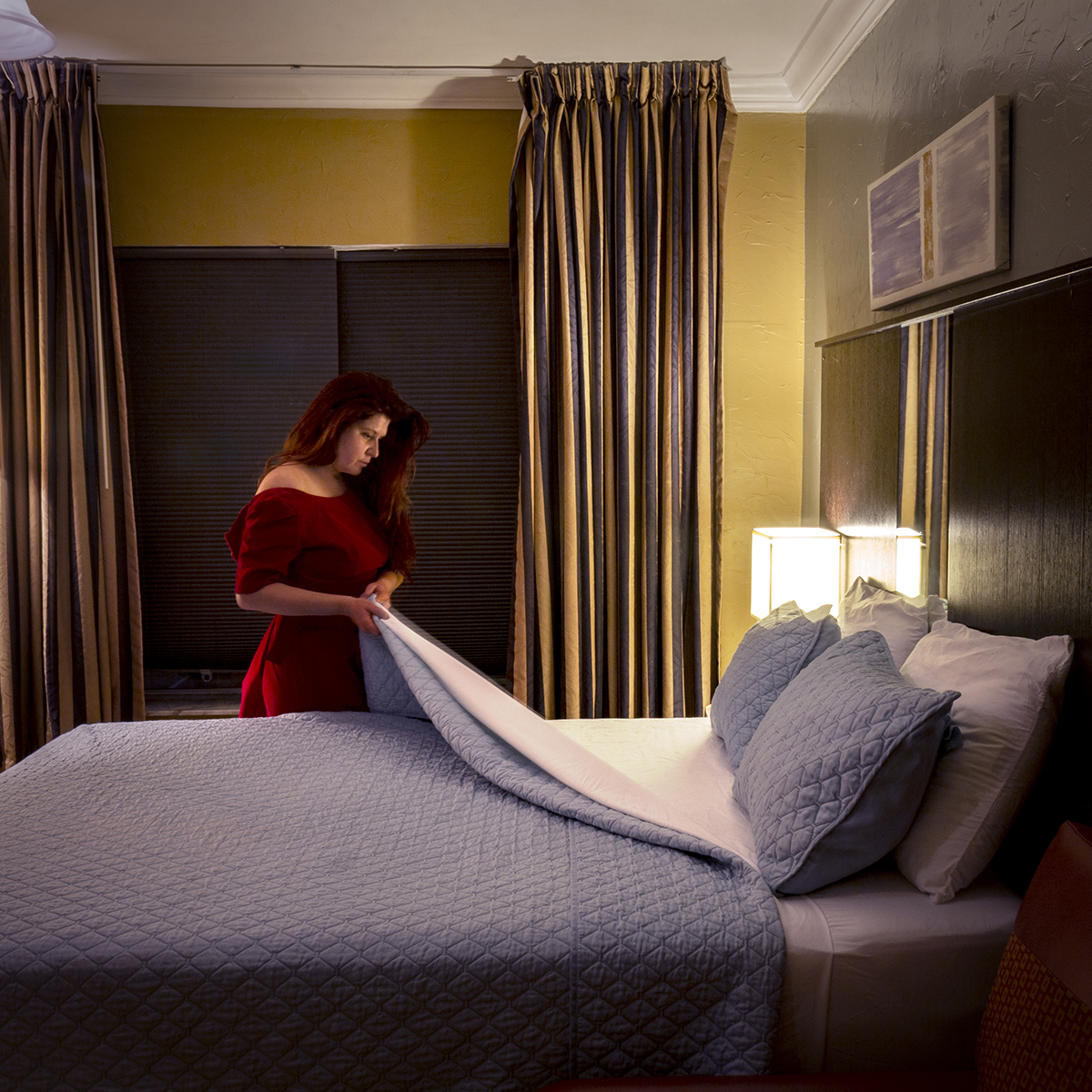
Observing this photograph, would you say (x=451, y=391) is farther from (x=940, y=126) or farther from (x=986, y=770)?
(x=986, y=770)

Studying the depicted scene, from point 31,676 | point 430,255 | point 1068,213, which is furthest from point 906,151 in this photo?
point 31,676

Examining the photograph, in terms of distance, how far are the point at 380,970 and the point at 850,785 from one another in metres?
0.76

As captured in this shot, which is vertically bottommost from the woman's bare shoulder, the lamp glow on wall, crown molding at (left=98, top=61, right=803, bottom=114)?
the woman's bare shoulder

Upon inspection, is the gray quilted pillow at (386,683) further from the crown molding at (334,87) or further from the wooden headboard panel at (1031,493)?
the crown molding at (334,87)

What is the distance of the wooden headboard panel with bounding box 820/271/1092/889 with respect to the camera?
4.56ft

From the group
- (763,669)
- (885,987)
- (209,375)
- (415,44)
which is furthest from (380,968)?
(415,44)

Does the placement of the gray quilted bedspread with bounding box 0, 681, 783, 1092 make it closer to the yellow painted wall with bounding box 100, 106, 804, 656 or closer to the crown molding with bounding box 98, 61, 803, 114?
the yellow painted wall with bounding box 100, 106, 804, 656

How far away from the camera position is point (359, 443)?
2381 millimetres

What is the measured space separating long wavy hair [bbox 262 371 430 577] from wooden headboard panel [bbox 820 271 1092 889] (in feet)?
4.72

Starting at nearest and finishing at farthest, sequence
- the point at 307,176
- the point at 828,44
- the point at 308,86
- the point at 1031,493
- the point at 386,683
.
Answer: the point at 1031,493 < the point at 386,683 < the point at 828,44 < the point at 308,86 < the point at 307,176

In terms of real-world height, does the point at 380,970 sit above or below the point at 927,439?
below

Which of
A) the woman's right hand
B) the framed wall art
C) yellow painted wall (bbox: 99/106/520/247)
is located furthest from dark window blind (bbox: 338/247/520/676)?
the framed wall art

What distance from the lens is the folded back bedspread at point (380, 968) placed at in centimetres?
119

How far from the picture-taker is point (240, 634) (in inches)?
134
